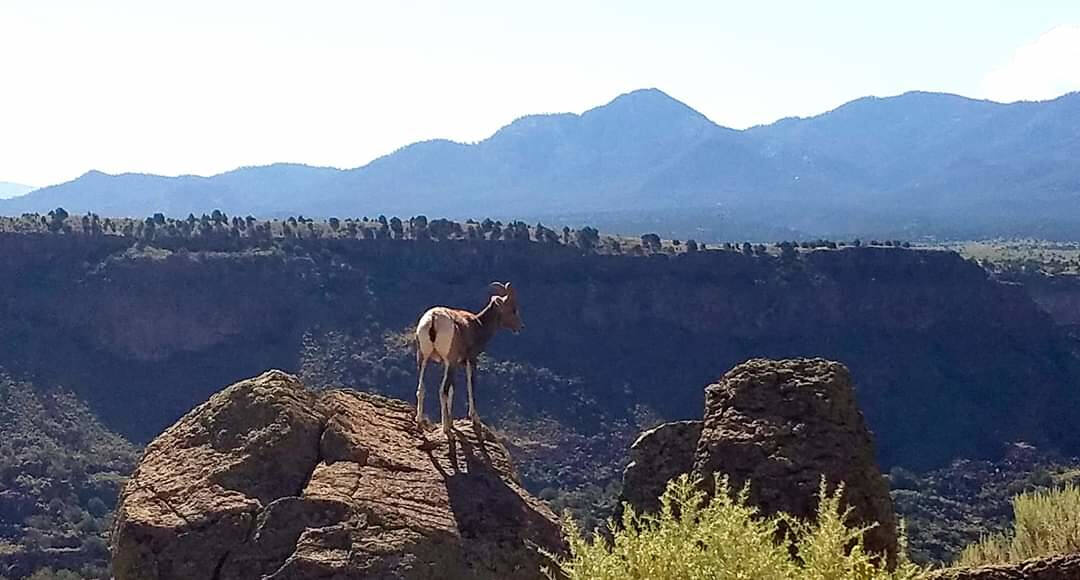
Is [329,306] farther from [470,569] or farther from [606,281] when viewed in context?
[470,569]

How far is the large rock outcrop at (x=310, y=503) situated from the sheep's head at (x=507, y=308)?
6.71ft

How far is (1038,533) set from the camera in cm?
823

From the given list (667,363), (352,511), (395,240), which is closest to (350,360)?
(395,240)

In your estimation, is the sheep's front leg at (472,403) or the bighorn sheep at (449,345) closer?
the bighorn sheep at (449,345)

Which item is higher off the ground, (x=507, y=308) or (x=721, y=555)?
(x=507, y=308)

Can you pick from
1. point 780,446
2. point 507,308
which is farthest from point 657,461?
point 507,308

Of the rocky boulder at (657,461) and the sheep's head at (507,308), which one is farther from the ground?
the sheep's head at (507,308)

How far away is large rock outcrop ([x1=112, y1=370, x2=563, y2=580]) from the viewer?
25.9 feet

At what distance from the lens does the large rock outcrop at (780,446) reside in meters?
7.46

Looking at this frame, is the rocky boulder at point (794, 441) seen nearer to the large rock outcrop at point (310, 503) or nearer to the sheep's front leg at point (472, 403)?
the large rock outcrop at point (310, 503)

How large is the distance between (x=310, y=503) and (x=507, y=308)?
12.9 feet

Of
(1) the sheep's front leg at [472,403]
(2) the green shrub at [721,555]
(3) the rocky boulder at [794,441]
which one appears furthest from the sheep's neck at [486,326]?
(2) the green shrub at [721,555]

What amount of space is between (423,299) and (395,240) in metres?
5.11

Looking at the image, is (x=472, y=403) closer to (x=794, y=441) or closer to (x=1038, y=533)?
(x=794, y=441)
